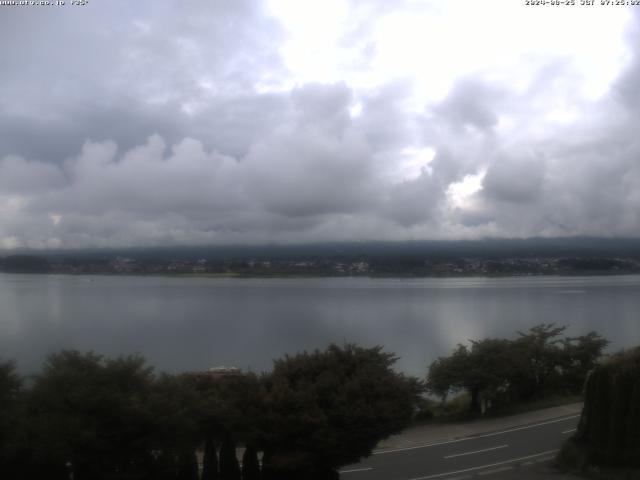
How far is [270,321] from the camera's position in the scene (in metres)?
60.2

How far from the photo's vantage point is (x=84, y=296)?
292ft

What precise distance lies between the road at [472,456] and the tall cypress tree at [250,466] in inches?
125

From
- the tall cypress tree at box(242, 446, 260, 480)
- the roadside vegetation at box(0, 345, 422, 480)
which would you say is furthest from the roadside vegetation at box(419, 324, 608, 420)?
the tall cypress tree at box(242, 446, 260, 480)

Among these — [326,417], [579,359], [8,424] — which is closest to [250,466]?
[326,417]

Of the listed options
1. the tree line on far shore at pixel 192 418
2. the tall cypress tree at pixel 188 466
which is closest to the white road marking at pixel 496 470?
the tree line on far shore at pixel 192 418

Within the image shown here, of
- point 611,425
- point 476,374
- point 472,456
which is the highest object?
point 611,425

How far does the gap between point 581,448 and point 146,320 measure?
170ft

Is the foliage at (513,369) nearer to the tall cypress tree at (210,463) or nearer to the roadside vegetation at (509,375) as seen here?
the roadside vegetation at (509,375)

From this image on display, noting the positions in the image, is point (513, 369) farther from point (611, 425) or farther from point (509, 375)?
point (611, 425)

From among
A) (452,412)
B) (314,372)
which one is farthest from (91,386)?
(452,412)

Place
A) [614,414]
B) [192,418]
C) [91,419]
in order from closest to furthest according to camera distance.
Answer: [91,419]
[192,418]
[614,414]

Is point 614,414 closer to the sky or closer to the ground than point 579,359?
closer to the sky

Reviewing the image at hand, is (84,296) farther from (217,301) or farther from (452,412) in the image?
(452,412)

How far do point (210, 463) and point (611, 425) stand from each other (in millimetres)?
8774
